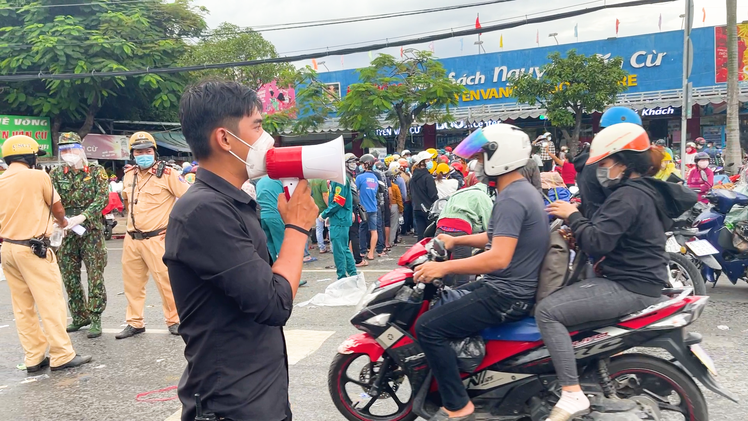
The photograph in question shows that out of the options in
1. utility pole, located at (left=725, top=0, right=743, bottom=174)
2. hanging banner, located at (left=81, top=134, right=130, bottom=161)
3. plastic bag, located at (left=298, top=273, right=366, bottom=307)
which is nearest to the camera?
plastic bag, located at (left=298, top=273, right=366, bottom=307)

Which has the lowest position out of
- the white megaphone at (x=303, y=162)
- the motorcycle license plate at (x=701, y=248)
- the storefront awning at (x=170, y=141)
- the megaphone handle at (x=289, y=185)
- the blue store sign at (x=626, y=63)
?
the motorcycle license plate at (x=701, y=248)

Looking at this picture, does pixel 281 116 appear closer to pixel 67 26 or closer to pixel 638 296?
pixel 67 26

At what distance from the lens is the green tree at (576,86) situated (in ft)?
64.6

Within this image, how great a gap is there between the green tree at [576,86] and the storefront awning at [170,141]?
14.7 m

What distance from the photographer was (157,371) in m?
5.13

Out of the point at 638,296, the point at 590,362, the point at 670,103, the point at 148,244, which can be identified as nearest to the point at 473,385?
the point at 590,362

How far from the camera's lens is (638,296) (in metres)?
3.18

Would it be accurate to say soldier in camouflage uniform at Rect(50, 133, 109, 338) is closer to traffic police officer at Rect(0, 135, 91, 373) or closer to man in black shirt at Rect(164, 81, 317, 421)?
traffic police officer at Rect(0, 135, 91, 373)

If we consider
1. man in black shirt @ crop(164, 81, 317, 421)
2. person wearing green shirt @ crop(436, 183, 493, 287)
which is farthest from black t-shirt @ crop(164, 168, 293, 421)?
person wearing green shirt @ crop(436, 183, 493, 287)

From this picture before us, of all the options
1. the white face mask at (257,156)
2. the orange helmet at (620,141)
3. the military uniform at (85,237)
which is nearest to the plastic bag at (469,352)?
the orange helmet at (620,141)

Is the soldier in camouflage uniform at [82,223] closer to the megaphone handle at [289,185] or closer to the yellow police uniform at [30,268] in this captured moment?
the yellow police uniform at [30,268]

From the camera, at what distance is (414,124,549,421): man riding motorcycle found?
10.5 ft

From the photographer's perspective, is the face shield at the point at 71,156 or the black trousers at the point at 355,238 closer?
the face shield at the point at 71,156

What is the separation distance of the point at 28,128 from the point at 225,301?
22549 millimetres
